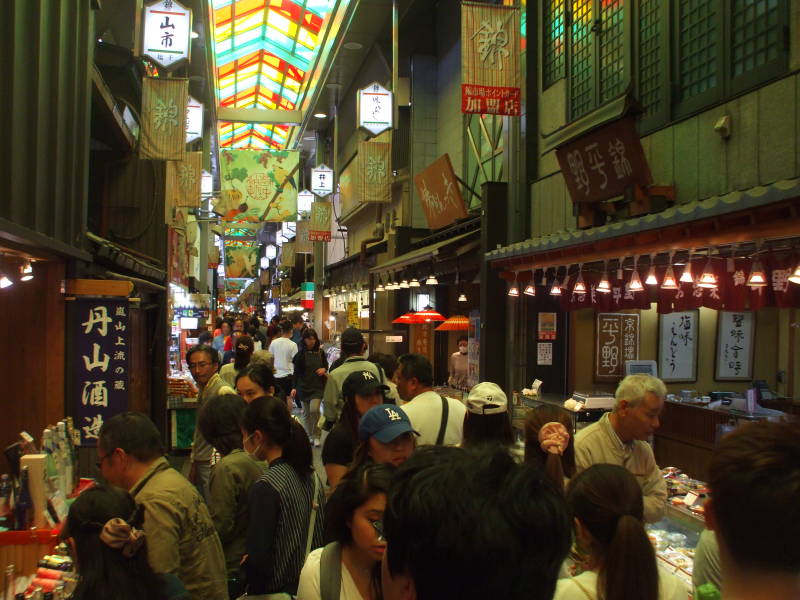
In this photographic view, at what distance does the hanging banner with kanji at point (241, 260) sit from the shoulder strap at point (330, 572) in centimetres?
5514

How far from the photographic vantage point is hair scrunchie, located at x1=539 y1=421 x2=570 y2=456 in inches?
143

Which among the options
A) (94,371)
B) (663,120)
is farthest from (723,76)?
(94,371)

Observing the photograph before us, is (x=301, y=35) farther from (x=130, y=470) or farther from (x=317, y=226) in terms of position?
(x=130, y=470)

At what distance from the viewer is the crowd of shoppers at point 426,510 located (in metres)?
1.29

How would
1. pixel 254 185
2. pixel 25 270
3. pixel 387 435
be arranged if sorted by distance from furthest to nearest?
pixel 254 185
pixel 25 270
pixel 387 435

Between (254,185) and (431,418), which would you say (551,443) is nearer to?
(431,418)

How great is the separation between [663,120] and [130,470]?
7.27 metres

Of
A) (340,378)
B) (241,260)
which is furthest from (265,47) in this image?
(241,260)

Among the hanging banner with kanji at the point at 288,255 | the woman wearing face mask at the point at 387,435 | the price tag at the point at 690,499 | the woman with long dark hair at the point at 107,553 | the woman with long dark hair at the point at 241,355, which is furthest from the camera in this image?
the hanging banner with kanji at the point at 288,255

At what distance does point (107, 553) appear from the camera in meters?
2.70

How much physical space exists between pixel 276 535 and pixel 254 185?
849 inches

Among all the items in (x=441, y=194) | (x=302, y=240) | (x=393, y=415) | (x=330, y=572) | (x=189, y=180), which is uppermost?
(x=302, y=240)

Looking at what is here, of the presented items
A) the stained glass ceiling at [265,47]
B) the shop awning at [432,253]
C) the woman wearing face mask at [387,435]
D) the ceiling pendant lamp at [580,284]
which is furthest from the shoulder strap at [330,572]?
the stained glass ceiling at [265,47]

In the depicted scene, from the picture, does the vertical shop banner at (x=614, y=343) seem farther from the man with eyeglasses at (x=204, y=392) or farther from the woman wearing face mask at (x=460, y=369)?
the man with eyeglasses at (x=204, y=392)
